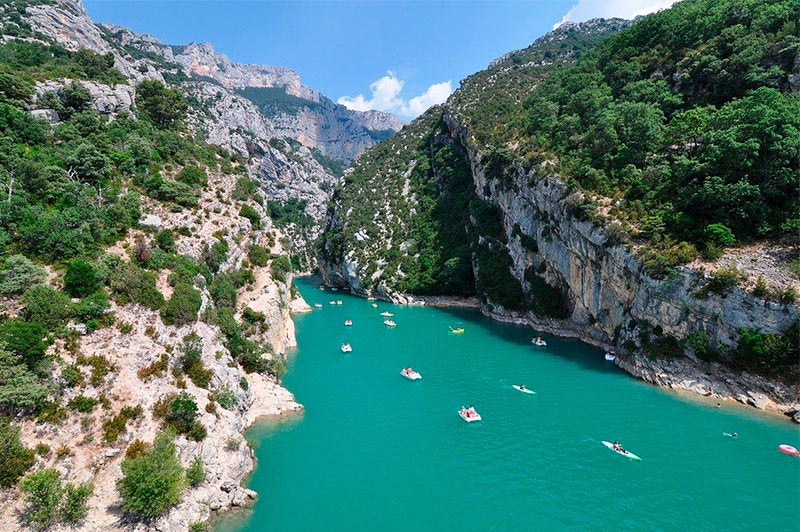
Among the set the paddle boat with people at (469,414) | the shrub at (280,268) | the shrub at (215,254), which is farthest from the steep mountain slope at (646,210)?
the shrub at (215,254)

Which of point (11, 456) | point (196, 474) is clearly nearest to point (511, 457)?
point (196, 474)

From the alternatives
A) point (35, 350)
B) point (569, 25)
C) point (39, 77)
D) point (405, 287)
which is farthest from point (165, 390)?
point (569, 25)

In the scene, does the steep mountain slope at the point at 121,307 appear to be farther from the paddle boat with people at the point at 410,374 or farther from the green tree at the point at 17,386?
the paddle boat with people at the point at 410,374

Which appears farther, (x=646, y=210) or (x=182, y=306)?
(x=646, y=210)

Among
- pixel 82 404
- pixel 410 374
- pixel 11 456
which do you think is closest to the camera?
pixel 11 456

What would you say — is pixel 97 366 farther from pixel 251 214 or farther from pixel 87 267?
pixel 251 214

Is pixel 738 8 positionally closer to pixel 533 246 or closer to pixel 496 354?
pixel 533 246

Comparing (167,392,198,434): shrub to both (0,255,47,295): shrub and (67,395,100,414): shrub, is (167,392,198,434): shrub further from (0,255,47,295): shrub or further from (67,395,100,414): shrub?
(0,255,47,295): shrub
